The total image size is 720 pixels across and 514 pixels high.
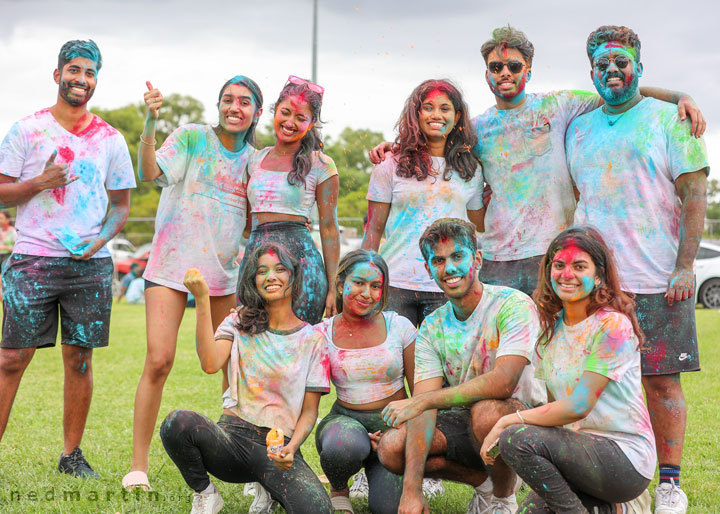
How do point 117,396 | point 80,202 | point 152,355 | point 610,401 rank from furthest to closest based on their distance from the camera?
1. point 117,396
2. point 80,202
3. point 152,355
4. point 610,401

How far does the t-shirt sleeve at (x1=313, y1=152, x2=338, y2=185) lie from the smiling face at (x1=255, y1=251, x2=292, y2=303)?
630 mm

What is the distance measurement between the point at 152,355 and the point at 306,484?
1.23 meters

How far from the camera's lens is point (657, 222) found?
396 centimetres

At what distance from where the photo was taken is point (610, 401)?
3.28 m

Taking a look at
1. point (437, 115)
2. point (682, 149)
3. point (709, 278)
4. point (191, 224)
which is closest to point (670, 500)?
point (682, 149)

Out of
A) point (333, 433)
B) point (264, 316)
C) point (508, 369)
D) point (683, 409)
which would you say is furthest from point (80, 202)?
point (683, 409)

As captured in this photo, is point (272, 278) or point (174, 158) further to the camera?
point (174, 158)

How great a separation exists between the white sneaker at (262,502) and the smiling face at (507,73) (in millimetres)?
2545

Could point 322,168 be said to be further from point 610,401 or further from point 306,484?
point 610,401

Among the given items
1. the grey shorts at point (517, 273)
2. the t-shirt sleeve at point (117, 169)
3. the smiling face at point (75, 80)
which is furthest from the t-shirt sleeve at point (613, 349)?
the smiling face at point (75, 80)

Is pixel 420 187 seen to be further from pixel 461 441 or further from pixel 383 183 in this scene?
pixel 461 441

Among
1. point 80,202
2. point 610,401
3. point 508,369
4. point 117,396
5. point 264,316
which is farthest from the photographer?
point 117,396

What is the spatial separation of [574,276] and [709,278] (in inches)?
544

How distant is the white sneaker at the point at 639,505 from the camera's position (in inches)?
134
